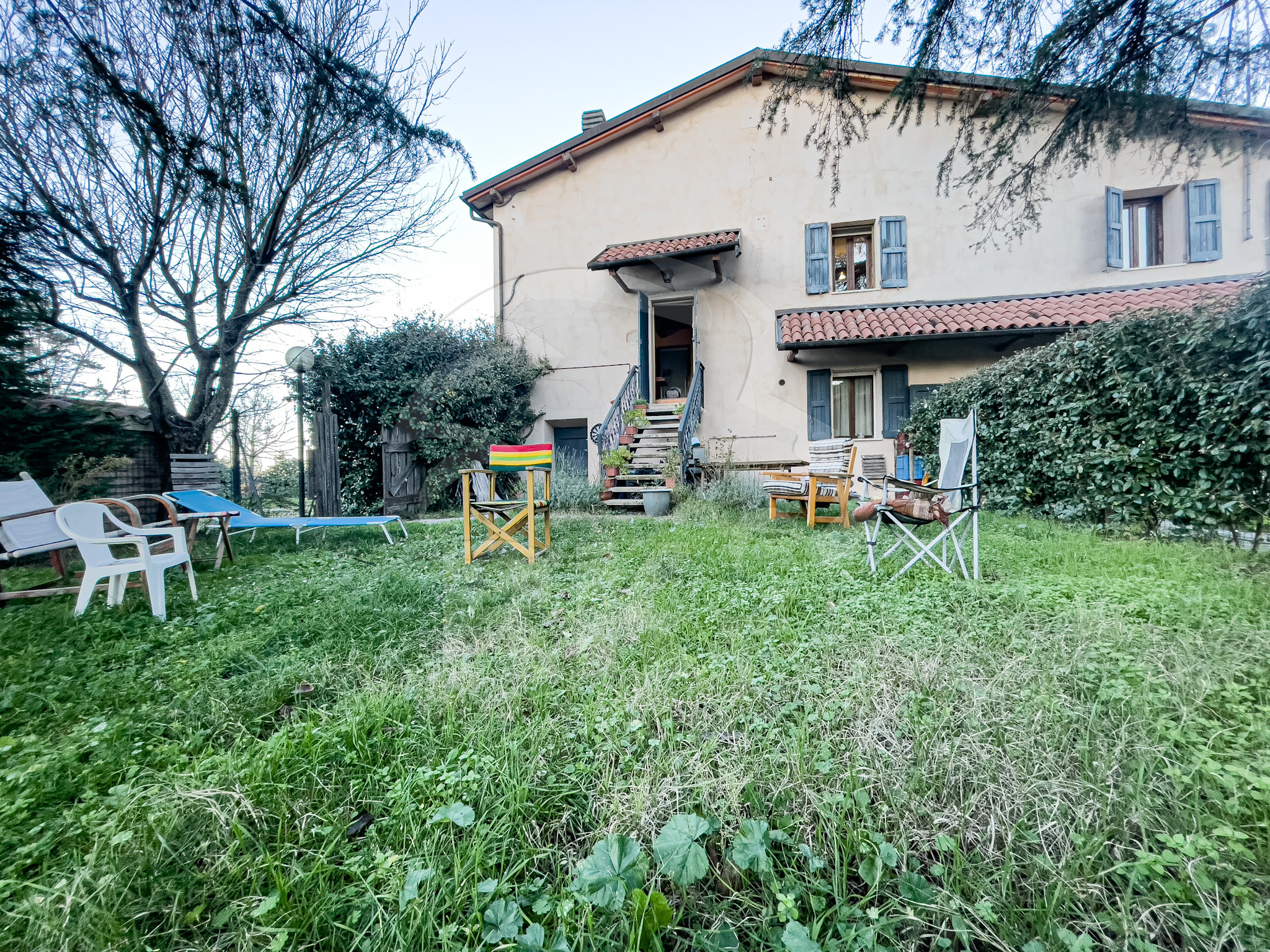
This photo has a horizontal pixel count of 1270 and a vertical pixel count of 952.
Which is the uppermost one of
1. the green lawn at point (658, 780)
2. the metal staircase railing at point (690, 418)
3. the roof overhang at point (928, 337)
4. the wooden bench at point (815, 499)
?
the roof overhang at point (928, 337)

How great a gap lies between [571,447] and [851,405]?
5592mm

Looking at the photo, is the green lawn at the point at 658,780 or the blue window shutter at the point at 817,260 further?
the blue window shutter at the point at 817,260

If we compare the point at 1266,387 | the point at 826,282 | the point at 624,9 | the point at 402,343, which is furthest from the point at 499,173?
the point at 1266,387

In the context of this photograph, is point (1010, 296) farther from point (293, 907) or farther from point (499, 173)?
point (293, 907)

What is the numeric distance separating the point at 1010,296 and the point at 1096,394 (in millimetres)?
5318

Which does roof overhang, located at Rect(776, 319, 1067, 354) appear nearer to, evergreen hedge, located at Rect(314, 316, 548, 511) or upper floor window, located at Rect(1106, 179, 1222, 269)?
upper floor window, located at Rect(1106, 179, 1222, 269)

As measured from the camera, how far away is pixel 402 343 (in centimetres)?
881

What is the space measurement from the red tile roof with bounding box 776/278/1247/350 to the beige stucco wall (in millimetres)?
297

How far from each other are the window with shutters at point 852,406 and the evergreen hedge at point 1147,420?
305 centimetres

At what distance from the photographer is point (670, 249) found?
891cm

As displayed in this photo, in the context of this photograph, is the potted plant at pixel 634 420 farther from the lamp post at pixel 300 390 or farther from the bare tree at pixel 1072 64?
the bare tree at pixel 1072 64

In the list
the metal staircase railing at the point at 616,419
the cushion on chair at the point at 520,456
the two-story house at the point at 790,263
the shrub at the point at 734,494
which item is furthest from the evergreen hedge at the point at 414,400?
the shrub at the point at 734,494

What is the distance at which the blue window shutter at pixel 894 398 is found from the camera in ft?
28.6

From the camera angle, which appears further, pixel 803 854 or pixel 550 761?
pixel 550 761
